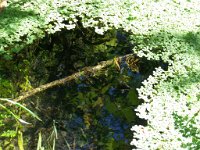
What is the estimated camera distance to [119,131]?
2510 millimetres

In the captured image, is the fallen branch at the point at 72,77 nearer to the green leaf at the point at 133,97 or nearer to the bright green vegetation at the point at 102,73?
the bright green vegetation at the point at 102,73

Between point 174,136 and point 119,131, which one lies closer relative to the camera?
point 174,136

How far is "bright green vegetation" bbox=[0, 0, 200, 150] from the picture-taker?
2361 millimetres

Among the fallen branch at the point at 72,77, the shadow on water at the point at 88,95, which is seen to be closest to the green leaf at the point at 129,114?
the shadow on water at the point at 88,95

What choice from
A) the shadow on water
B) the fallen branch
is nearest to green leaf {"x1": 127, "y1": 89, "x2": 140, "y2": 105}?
the shadow on water

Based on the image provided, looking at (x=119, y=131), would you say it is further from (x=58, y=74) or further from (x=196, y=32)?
(x=196, y=32)

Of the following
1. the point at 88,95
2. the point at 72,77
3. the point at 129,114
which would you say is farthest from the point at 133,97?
the point at 72,77

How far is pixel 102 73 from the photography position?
289cm

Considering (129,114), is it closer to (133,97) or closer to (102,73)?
(133,97)

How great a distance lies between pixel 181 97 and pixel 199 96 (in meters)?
0.13

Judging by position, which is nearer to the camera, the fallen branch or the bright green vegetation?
the bright green vegetation

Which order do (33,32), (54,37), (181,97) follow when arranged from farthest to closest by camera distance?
(54,37) → (33,32) → (181,97)

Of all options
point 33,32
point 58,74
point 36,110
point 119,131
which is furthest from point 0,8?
point 119,131

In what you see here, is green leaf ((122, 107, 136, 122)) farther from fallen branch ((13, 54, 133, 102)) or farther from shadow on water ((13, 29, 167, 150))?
fallen branch ((13, 54, 133, 102))
